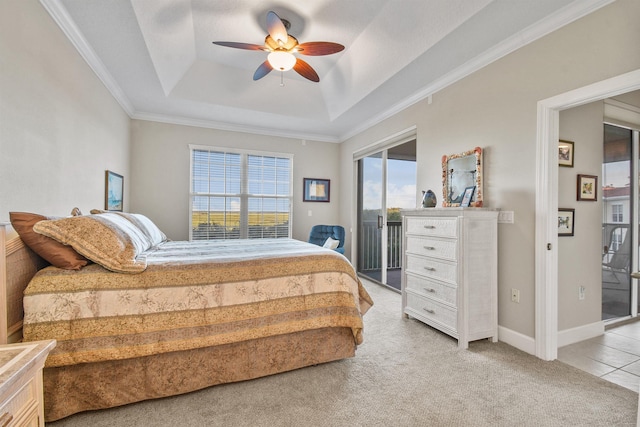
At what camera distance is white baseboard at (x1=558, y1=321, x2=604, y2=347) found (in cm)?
248

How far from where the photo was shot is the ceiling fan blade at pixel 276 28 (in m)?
2.21

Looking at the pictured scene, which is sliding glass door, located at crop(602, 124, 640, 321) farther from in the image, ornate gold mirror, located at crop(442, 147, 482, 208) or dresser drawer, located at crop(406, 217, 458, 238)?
dresser drawer, located at crop(406, 217, 458, 238)

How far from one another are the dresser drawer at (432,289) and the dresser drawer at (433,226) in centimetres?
46

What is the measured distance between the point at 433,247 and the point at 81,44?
3.69 metres

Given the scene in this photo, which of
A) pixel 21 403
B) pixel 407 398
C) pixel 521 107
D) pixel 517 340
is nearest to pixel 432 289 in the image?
pixel 517 340

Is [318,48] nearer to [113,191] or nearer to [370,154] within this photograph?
[370,154]

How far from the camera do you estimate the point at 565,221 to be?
2541mm

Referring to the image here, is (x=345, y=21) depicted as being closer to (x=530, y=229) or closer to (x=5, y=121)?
(x=530, y=229)

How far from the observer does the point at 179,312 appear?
67.5 inches

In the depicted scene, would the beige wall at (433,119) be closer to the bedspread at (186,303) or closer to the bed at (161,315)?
the bed at (161,315)

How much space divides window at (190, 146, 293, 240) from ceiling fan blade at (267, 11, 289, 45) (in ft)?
9.24

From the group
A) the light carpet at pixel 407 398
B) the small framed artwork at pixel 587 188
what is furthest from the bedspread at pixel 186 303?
the small framed artwork at pixel 587 188

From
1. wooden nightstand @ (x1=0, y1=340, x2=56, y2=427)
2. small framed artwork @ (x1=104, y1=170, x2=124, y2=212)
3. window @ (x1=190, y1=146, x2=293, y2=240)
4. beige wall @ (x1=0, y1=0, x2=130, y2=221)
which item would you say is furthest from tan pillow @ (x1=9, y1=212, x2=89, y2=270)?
window @ (x1=190, y1=146, x2=293, y2=240)

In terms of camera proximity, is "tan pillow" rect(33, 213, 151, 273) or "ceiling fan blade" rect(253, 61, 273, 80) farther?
"ceiling fan blade" rect(253, 61, 273, 80)
